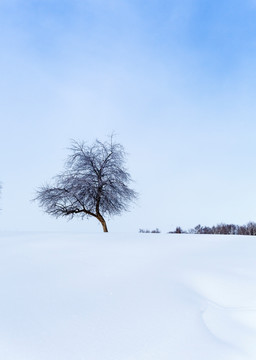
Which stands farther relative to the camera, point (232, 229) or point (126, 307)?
point (232, 229)

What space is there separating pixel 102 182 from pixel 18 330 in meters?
9.43

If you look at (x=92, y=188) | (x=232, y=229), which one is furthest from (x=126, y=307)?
(x=232, y=229)

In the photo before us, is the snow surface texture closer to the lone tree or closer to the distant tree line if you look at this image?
the lone tree

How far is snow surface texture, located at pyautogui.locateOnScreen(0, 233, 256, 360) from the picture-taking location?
97.6 inches

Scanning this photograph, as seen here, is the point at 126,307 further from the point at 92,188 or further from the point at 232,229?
the point at 232,229

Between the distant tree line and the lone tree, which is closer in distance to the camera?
the lone tree

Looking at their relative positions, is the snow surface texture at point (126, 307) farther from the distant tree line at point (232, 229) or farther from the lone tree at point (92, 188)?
the distant tree line at point (232, 229)

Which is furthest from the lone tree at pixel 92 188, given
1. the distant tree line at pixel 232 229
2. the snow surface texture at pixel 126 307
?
the distant tree line at pixel 232 229

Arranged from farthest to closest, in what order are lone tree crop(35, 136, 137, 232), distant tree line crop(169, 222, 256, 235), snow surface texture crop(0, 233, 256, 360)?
distant tree line crop(169, 222, 256, 235) → lone tree crop(35, 136, 137, 232) → snow surface texture crop(0, 233, 256, 360)

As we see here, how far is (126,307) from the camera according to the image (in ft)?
10.4

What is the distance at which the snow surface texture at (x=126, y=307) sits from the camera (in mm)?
2479

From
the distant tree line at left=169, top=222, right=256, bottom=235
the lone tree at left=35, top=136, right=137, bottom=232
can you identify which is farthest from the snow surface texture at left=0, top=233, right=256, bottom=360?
the distant tree line at left=169, top=222, right=256, bottom=235

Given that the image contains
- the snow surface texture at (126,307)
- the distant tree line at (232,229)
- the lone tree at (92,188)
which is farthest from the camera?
the distant tree line at (232,229)

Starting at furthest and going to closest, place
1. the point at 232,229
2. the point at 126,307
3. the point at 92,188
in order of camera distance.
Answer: the point at 232,229, the point at 92,188, the point at 126,307
